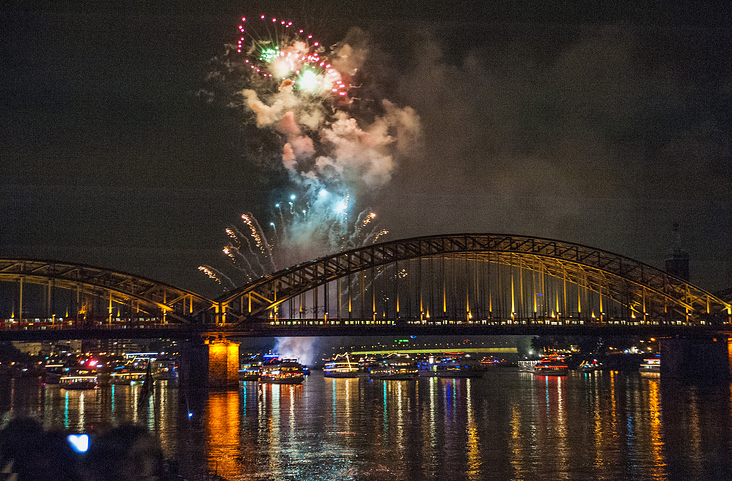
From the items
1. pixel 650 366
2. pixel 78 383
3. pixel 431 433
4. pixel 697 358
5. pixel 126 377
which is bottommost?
pixel 650 366

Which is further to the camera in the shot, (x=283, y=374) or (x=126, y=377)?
(x=126, y=377)

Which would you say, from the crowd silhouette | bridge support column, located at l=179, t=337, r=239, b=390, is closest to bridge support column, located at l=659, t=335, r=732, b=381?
bridge support column, located at l=179, t=337, r=239, b=390

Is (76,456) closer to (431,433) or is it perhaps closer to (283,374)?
(431,433)

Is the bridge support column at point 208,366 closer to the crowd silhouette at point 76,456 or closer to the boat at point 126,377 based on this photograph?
the boat at point 126,377

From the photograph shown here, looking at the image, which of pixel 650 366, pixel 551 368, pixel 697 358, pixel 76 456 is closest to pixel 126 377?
pixel 551 368

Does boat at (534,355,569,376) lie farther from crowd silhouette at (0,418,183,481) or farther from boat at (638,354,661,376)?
crowd silhouette at (0,418,183,481)

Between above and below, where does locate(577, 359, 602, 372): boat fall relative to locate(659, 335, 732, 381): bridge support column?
below

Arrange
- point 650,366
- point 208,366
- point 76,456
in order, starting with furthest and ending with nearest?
point 650,366
point 208,366
point 76,456
